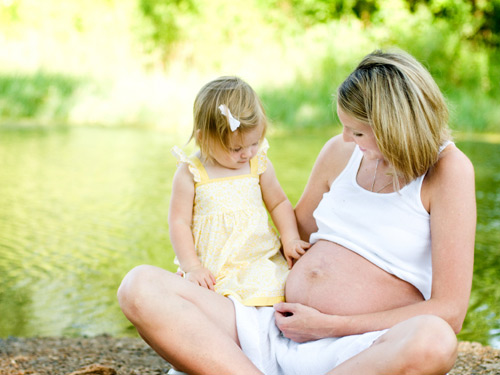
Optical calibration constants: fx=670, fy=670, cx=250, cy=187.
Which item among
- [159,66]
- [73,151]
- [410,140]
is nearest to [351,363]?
[410,140]

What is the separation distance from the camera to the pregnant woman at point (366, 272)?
1888mm

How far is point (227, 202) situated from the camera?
2.34 m

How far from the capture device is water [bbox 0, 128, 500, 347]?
355 centimetres

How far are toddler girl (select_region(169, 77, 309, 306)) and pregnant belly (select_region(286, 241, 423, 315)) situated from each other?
6.7 inches

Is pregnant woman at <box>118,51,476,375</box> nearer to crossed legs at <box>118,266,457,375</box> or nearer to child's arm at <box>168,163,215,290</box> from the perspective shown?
crossed legs at <box>118,266,457,375</box>

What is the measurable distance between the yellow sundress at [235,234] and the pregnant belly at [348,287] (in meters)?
0.17

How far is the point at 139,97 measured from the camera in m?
11.4

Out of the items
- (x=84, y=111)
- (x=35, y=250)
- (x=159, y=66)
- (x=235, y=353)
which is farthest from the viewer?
(x=159, y=66)

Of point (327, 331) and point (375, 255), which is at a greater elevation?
point (375, 255)

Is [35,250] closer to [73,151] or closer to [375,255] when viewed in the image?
[375,255]

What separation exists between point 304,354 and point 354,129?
2.26 feet

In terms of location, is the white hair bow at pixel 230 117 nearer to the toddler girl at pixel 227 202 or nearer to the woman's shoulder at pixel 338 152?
the toddler girl at pixel 227 202

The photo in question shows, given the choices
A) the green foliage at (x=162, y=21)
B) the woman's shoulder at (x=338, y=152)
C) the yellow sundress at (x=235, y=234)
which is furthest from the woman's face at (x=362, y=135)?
the green foliage at (x=162, y=21)

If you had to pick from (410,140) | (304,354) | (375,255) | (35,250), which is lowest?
(35,250)
